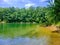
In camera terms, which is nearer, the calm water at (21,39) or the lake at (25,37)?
the calm water at (21,39)

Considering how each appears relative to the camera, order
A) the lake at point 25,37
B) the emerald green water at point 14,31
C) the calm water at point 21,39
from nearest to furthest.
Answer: the calm water at point 21,39 → the lake at point 25,37 → the emerald green water at point 14,31

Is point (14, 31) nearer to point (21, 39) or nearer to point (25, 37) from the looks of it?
point (25, 37)

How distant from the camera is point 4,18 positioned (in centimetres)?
9638

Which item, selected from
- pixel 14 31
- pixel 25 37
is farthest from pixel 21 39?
pixel 14 31

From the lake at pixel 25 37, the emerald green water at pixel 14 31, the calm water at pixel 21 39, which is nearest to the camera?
the calm water at pixel 21 39

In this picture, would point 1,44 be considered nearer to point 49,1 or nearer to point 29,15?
point 49,1

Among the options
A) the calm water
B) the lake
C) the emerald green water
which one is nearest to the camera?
the calm water

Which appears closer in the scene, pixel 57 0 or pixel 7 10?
pixel 57 0

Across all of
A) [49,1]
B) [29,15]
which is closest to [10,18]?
[29,15]

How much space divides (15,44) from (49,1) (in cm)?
2294

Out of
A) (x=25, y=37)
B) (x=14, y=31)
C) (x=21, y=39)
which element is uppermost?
(x=21, y=39)

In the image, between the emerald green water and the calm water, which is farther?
the emerald green water

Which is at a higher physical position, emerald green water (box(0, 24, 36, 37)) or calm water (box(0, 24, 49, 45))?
calm water (box(0, 24, 49, 45))

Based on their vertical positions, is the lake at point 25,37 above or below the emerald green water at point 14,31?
above
